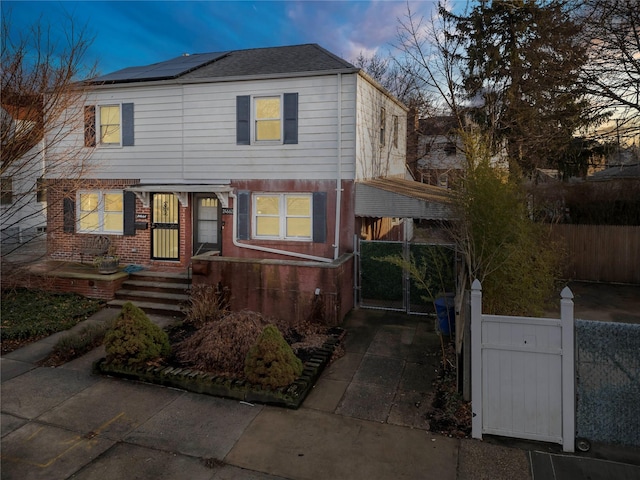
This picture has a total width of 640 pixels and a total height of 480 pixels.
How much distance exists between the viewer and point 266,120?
11.8 metres

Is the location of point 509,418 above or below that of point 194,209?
below

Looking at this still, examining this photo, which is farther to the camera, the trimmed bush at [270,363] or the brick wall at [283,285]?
the brick wall at [283,285]

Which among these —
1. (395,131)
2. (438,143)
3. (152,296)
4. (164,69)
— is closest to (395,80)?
(438,143)

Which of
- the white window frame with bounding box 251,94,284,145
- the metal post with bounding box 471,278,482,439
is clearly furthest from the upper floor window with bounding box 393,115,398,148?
the metal post with bounding box 471,278,482,439

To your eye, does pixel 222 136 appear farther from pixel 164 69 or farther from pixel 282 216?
pixel 164 69

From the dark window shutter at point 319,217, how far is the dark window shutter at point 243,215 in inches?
74.2

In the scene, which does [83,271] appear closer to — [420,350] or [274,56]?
[274,56]

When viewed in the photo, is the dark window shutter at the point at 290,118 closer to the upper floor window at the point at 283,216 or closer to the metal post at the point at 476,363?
the upper floor window at the point at 283,216

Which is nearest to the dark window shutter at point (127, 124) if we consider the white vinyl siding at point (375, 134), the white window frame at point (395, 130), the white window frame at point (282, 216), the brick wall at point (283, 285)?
the white window frame at point (282, 216)

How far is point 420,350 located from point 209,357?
3789 millimetres

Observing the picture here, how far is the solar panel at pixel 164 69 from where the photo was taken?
1263 centimetres

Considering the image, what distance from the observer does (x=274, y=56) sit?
13297 millimetres

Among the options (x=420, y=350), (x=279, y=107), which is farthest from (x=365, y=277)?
(x=279, y=107)

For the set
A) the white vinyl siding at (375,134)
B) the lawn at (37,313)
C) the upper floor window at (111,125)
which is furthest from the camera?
the upper floor window at (111,125)
